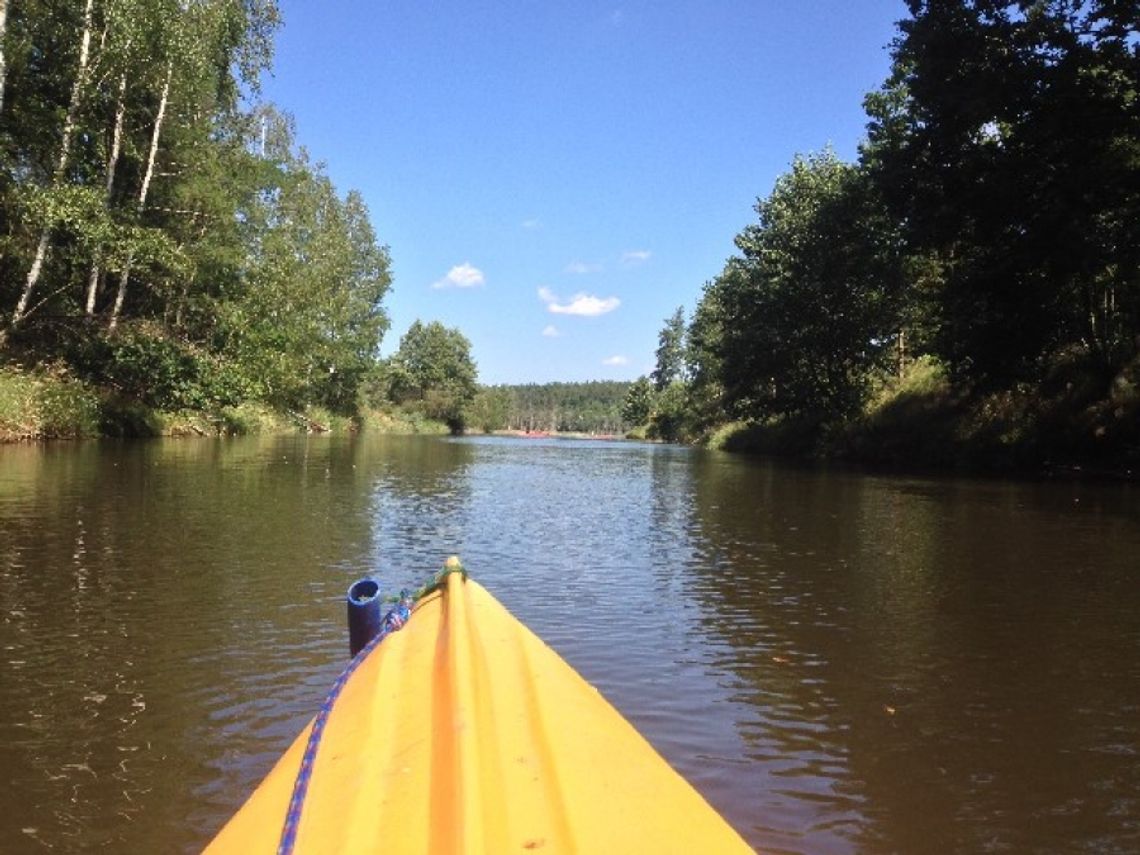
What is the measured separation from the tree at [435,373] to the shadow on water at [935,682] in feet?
279

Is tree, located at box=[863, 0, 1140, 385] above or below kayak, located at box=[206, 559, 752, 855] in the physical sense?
above

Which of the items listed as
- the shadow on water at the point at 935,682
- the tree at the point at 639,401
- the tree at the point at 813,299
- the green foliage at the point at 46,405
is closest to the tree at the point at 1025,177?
the tree at the point at 813,299

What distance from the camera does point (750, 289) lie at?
3959cm

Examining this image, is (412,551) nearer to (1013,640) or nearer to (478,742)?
(1013,640)

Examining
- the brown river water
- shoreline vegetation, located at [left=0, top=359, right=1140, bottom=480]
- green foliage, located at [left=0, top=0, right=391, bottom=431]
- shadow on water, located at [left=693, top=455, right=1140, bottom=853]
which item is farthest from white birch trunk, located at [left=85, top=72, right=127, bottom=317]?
shadow on water, located at [left=693, top=455, right=1140, bottom=853]

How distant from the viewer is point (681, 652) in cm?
545

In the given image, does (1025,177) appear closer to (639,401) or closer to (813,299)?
(813,299)

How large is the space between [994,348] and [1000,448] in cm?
398

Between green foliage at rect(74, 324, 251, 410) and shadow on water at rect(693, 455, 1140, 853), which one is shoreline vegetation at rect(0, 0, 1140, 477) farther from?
shadow on water at rect(693, 455, 1140, 853)

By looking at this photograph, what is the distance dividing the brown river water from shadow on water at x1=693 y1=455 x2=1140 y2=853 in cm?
2

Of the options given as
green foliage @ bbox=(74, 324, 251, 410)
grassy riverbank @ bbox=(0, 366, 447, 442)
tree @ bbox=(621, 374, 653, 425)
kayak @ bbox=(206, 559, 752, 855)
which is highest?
tree @ bbox=(621, 374, 653, 425)

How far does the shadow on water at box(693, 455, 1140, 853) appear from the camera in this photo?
10.5 feet

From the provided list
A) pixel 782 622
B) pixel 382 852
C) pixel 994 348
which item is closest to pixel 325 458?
pixel 994 348

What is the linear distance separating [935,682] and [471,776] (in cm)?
358
